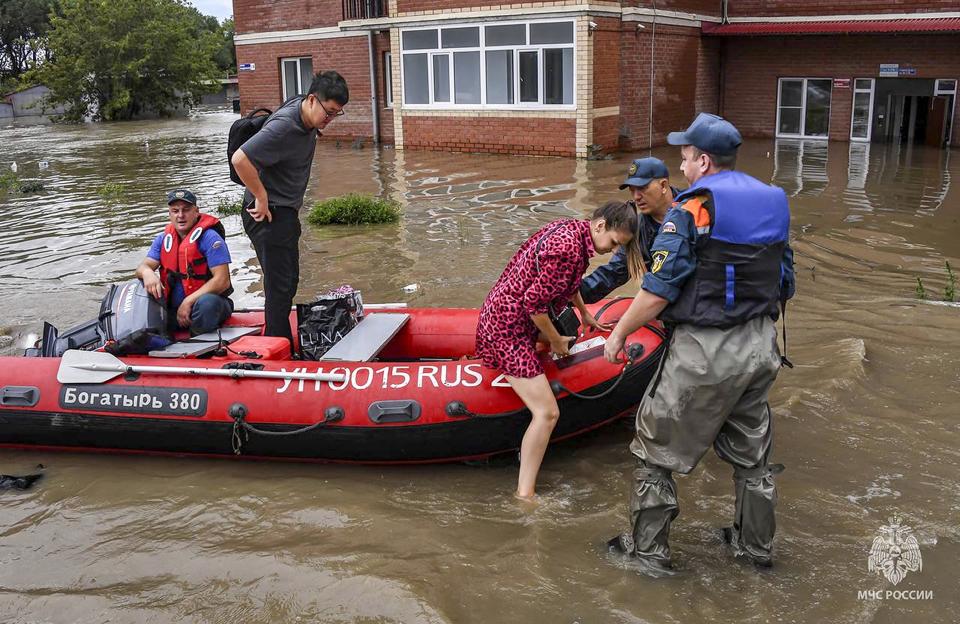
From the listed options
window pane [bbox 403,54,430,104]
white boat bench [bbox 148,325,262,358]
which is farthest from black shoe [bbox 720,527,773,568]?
window pane [bbox 403,54,430,104]

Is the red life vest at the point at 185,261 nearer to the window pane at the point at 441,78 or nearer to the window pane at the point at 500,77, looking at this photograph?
the window pane at the point at 500,77

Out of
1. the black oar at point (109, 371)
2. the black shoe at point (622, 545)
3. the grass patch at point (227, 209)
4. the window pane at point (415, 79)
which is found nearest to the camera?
the black shoe at point (622, 545)

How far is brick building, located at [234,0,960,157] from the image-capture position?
58.4 feet

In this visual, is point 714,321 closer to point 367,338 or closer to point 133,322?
point 367,338

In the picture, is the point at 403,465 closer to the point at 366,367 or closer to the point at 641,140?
the point at 366,367

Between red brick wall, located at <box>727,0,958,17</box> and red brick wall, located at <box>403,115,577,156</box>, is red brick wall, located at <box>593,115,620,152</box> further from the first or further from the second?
red brick wall, located at <box>727,0,958,17</box>

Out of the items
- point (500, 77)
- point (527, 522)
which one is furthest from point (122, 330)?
point (500, 77)

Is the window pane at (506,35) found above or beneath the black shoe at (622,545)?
above

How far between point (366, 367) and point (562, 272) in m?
1.37

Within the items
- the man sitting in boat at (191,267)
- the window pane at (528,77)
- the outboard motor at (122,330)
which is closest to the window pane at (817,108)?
the window pane at (528,77)

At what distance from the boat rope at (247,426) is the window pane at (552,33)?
1419 cm

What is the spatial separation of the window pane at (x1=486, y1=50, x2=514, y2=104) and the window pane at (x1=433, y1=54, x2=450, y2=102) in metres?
1.12

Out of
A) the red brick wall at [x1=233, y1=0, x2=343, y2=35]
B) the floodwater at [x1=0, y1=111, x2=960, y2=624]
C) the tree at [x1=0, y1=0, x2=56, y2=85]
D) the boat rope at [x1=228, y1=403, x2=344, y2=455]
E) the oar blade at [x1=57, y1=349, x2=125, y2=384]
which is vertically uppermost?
the tree at [x1=0, y1=0, x2=56, y2=85]

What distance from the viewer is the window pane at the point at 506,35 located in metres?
18.0
